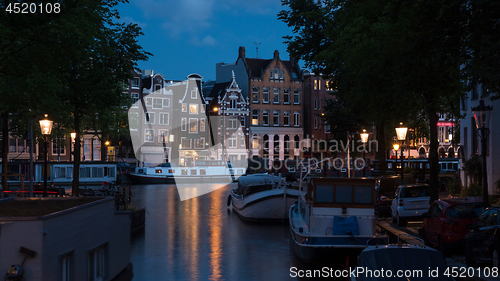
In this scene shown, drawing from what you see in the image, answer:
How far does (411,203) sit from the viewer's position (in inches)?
984

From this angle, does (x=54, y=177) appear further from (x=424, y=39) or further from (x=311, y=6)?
(x=424, y=39)

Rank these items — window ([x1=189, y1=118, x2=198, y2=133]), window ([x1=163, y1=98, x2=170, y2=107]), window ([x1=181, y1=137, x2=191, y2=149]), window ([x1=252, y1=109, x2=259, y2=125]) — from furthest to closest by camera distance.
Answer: window ([x1=252, y1=109, x2=259, y2=125]) < window ([x1=189, y1=118, x2=198, y2=133]) < window ([x1=181, y1=137, x2=191, y2=149]) < window ([x1=163, y1=98, x2=170, y2=107])

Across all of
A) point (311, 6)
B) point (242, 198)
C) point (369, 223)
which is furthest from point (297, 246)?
point (311, 6)

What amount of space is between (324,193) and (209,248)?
6591 mm

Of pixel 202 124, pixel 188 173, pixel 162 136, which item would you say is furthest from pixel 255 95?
pixel 188 173

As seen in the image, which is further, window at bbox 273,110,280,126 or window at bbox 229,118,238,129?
window at bbox 273,110,280,126

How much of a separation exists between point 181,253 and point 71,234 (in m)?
10.2

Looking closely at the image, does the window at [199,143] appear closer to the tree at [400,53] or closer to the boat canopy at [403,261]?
the tree at [400,53]

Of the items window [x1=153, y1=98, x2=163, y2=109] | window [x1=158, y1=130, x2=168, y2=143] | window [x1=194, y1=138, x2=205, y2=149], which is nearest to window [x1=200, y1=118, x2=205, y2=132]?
window [x1=194, y1=138, x2=205, y2=149]

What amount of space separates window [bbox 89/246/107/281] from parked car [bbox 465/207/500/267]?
9.37m

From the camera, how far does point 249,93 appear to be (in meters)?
88.9

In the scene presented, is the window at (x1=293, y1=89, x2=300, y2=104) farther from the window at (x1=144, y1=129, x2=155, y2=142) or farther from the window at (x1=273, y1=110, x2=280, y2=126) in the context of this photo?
the window at (x1=144, y1=129, x2=155, y2=142)

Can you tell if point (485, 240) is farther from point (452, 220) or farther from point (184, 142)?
point (184, 142)

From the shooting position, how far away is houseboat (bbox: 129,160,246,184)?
69000 mm
